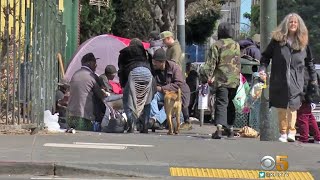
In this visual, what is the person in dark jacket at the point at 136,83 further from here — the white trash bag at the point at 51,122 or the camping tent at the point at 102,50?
the camping tent at the point at 102,50

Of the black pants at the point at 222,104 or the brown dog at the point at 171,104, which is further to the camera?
the brown dog at the point at 171,104

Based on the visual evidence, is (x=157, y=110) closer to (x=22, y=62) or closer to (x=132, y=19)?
(x=22, y=62)

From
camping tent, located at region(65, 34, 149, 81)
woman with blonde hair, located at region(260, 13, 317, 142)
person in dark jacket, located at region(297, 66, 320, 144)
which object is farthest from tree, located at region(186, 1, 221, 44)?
woman with blonde hair, located at region(260, 13, 317, 142)

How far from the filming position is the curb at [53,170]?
7406 mm

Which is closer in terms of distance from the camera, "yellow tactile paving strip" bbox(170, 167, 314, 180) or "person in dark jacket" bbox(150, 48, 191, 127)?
"yellow tactile paving strip" bbox(170, 167, 314, 180)

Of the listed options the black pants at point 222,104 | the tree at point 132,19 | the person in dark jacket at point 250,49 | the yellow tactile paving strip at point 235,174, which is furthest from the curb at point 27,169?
the tree at point 132,19

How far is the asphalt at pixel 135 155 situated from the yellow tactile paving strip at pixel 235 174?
98mm

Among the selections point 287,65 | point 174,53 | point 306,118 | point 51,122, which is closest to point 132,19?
point 174,53

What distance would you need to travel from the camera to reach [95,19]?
33.1 metres

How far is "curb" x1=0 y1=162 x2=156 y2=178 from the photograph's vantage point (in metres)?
7.41

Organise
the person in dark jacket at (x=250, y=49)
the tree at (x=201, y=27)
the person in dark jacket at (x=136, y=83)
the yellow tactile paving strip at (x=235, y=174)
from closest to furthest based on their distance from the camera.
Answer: the yellow tactile paving strip at (x=235, y=174)
the person in dark jacket at (x=136, y=83)
the person in dark jacket at (x=250, y=49)
the tree at (x=201, y=27)

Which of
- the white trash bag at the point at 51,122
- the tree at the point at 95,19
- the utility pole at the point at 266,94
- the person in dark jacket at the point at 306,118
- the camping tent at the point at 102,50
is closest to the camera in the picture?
the utility pole at the point at 266,94

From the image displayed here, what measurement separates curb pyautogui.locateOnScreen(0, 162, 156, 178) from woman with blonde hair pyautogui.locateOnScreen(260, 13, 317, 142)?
10.3ft

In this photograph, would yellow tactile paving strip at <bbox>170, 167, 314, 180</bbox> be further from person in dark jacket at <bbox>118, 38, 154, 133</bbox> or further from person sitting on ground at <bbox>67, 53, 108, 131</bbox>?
person sitting on ground at <bbox>67, 53, 108, 131</bbox>
